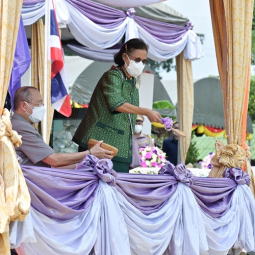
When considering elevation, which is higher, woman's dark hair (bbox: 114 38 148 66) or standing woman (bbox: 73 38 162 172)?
woman's dark hair (bbox: 114 38 148 66)

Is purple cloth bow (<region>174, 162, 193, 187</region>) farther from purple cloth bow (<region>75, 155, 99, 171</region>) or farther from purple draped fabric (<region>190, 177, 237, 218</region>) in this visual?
purple cloth bow (<region>75, 155, 99, 171</region>)

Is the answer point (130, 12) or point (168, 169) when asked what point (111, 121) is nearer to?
point (168, 169)

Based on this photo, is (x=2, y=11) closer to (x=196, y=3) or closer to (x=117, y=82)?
(x=117, y=82)

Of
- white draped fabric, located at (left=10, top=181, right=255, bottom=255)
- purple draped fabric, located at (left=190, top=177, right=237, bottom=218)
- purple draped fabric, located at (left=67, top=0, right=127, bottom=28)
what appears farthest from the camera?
purple draped fabric, located at (left=67, top=0, right=127, bottom=28)

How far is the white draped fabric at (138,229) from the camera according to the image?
3027mm

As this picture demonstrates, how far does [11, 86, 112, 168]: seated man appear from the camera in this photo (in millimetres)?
3447

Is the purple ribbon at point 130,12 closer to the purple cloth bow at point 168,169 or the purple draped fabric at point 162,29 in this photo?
the purple draped fabric at point 162,29

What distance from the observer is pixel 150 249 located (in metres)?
3.54

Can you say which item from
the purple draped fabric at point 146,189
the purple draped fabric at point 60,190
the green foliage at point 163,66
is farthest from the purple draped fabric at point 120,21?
the green foliage at point 163,66

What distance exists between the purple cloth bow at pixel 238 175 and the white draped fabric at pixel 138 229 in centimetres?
6

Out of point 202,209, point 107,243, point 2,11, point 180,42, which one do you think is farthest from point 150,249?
point 180,42

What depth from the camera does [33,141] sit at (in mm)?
3453

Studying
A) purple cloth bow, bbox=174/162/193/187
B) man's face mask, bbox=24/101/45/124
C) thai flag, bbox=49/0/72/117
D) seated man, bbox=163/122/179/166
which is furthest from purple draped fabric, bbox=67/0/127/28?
purple cloth bow, bbox=174/162/193/187

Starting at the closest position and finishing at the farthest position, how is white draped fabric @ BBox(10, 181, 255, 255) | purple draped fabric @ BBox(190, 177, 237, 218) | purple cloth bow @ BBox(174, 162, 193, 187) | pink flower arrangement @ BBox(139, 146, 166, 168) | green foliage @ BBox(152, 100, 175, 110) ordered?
1. white draped fabric @ BBox(10, 181, 255, 255)
2. purple cloth bow @ BBox(174, 162, 193, 187)
3. purple draped fabric @ BBox(190, 177, 237, 218)
4. pink flower arrangement @ BBox(139, 146, 166, 168)
5. green foliage @ BBox(152, 100, 175, 110)
